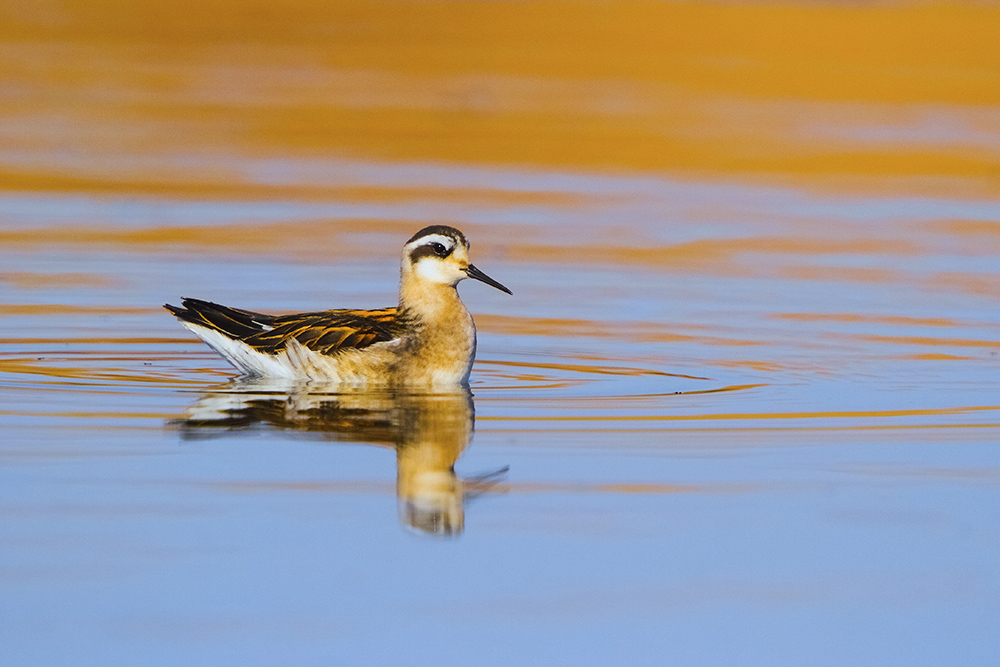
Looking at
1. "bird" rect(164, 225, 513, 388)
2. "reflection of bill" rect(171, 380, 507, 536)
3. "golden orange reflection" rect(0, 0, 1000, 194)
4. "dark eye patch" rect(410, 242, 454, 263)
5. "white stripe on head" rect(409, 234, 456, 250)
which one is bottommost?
"reflection of bill" rect(171, 380, 507, 536)

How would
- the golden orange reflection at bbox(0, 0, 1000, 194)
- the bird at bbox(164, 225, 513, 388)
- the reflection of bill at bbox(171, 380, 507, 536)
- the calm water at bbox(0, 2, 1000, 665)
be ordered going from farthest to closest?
1. the golden orange reflection at bbox(0, 0, 1000, 194)
2. the bird at bbox(164, 225, 513, 388)
3. the reflection of bill at bbox(171, 380, 507, 536)
4. the calm water at bbox(0, 2, 1000, 665)

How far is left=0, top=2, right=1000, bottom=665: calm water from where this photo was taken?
6.43 meters

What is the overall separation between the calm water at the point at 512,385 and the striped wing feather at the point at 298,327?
308mm

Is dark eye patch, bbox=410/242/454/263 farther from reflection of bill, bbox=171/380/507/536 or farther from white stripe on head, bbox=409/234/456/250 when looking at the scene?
reflection of bill, bbox=171/380/507/536

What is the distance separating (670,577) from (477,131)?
1819cm

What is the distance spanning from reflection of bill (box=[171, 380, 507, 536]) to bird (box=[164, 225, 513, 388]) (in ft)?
0.59

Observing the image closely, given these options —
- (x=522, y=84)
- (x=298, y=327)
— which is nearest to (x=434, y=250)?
(x=298, y=327)

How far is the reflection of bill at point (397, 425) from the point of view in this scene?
7730 millimetres

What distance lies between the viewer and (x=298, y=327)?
35.3 feet

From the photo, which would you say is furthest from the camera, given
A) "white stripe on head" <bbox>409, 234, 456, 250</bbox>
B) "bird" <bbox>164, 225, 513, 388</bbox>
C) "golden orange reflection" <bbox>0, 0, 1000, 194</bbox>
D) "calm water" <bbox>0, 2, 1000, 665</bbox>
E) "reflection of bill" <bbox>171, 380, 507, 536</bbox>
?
"golden orange reflection" <bbox>0, 0, 1000, 194</bbox>

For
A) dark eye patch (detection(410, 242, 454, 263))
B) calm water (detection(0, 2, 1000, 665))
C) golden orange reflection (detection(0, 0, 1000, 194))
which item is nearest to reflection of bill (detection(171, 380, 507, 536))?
calm water (detection(0, 2, 1000, 665))

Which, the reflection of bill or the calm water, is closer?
the calm water

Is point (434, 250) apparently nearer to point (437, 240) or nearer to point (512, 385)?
point (437, 240)

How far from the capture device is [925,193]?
19875 mm
